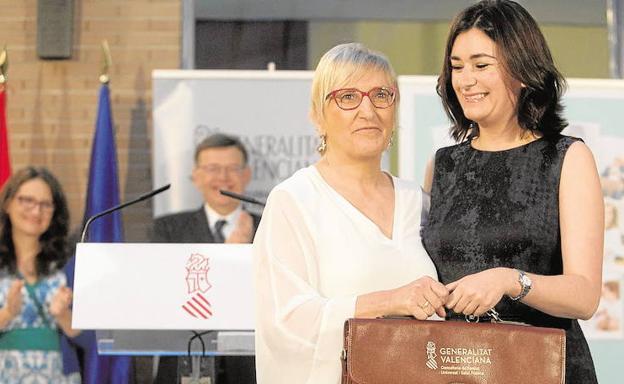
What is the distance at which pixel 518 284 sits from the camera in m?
2.30

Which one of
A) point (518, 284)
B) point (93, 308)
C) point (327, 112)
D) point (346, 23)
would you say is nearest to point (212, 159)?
point (346, 23)

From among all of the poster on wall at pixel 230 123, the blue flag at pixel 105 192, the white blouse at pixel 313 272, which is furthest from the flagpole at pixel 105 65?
the white blouse at pixel 313 272

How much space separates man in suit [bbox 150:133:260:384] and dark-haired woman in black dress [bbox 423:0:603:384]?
3186 millimetres

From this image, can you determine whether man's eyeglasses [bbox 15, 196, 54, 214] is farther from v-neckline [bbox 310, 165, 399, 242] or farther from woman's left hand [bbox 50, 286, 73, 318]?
v-neckline [bbox 310, 165, 399, 242]

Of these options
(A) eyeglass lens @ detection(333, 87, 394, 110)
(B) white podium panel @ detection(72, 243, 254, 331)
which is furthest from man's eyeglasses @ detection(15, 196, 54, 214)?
(A) eyeglass lens @ detection(333, 87, 394, 110)

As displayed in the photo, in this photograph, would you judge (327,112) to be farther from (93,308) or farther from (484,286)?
(93,308)

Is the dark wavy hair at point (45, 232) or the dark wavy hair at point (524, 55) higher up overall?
the dark wavy hair at point (524, 55)

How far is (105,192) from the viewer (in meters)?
5.95

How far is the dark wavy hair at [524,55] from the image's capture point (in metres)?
2.51

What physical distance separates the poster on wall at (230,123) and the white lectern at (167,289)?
173 cm

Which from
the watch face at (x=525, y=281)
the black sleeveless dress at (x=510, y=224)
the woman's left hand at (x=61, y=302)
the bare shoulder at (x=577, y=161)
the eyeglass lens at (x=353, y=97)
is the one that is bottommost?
the woman's left hand at (x=61, y=302)

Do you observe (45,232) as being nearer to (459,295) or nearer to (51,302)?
(51,302)

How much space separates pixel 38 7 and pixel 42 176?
133cm

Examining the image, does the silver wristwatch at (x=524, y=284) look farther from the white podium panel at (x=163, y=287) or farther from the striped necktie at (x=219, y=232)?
the striped necktie at (x=219, y=232)
